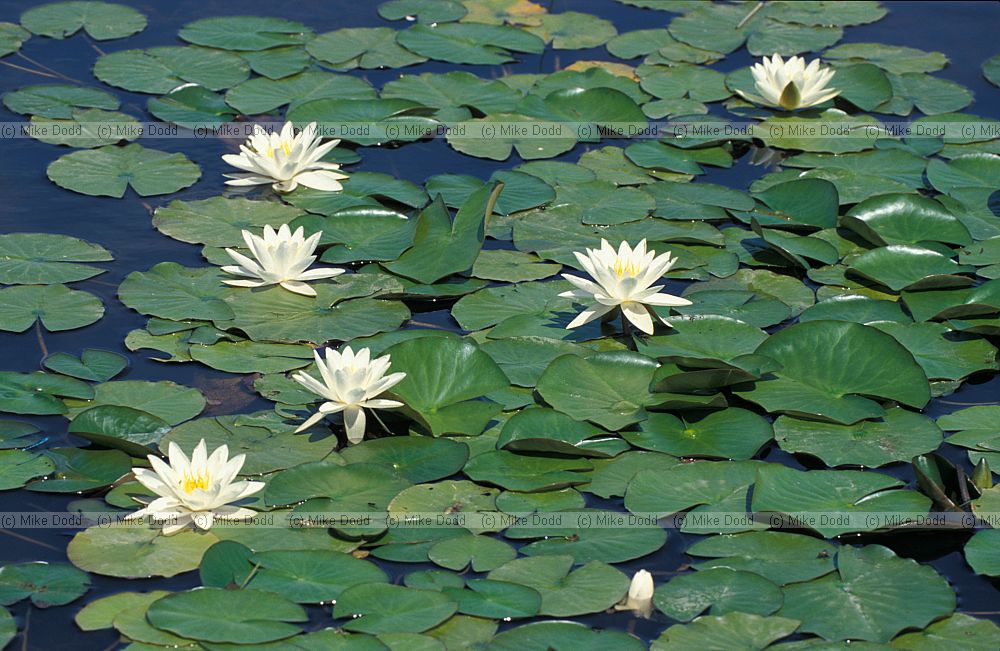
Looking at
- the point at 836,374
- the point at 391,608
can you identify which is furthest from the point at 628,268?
the point at 391,608

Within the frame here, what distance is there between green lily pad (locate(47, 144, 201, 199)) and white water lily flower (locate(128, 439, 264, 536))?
8.13 feet

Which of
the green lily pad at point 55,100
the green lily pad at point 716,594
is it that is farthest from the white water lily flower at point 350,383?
the green lily pad at point 55,100

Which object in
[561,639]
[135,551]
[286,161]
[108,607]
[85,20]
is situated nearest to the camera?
[561,639]

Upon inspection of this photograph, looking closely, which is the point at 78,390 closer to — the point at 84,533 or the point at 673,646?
the point at 84,533

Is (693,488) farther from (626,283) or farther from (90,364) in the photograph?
(90,364)

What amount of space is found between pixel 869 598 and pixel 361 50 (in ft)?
16.5

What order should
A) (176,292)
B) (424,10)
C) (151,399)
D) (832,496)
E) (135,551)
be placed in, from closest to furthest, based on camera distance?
(135,551) → (832,496) → (151,399) → (176,292) → (424,10)

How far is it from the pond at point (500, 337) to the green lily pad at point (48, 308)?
2 cm

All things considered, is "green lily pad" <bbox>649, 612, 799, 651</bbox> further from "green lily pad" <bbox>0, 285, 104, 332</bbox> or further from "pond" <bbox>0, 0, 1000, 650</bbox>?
"green lily pad" <bbox>0, 285, 104, 332</bbox>

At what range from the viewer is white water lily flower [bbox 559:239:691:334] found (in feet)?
15.1

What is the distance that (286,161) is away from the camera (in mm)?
5797

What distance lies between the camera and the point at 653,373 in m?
4.43

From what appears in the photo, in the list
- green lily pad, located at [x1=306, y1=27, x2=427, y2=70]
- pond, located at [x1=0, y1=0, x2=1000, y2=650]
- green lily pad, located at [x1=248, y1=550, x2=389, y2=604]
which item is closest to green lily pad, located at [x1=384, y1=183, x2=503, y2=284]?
pond, located at [x1=0, y1=0, x2=1000, y2=650]

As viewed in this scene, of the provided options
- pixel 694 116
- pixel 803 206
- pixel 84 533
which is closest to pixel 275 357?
pixel 84 533
